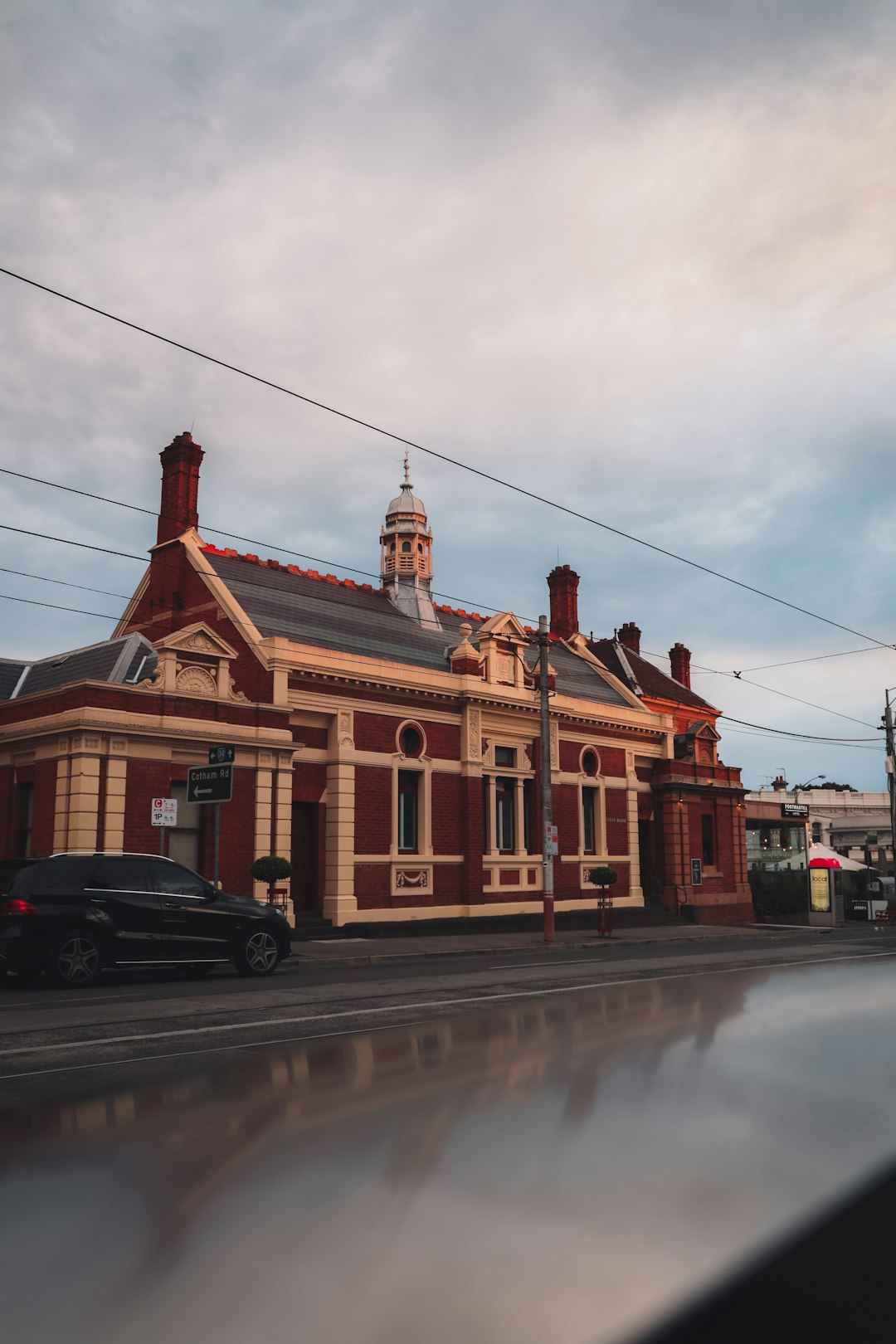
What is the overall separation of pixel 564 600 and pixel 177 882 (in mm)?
29065

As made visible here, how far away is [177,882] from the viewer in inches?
613

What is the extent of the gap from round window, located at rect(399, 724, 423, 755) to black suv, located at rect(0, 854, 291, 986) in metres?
12.3

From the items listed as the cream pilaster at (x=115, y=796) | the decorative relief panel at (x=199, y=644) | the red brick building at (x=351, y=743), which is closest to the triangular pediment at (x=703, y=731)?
the red brick building at (x=351, y=743)

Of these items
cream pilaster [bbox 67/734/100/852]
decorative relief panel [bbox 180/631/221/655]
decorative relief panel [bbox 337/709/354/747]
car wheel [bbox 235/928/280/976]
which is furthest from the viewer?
decorative relief panel [bbox 337/709/354/747]

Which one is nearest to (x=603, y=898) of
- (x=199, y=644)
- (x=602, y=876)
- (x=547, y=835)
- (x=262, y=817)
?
(x=602, y=876)

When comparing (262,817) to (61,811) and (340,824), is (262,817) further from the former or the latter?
(61,811)

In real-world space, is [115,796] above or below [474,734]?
below

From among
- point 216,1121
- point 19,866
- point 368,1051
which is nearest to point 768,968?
point 368,1051

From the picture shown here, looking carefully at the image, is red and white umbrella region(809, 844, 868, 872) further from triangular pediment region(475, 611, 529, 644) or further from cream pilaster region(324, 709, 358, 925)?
cream pilaster region(324, 709, 358, 925)

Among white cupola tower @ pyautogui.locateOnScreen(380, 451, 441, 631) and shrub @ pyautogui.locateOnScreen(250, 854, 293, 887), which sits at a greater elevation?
white cupola tower @ pyautogui.locateOnScreen(380, 451, 441, 631)

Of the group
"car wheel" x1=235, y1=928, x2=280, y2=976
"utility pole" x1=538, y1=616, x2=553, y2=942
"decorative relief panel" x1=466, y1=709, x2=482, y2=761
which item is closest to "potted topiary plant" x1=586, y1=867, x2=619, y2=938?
"utility pole" x1=538, y1=616, x2=553, y2=942

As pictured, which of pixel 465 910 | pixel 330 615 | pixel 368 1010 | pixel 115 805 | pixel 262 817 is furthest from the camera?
pixel 330 615

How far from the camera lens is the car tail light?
14008 mm

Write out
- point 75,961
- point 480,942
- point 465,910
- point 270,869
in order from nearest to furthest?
point 75,961 → point 270,869 → point 480,942 → point 465,910
